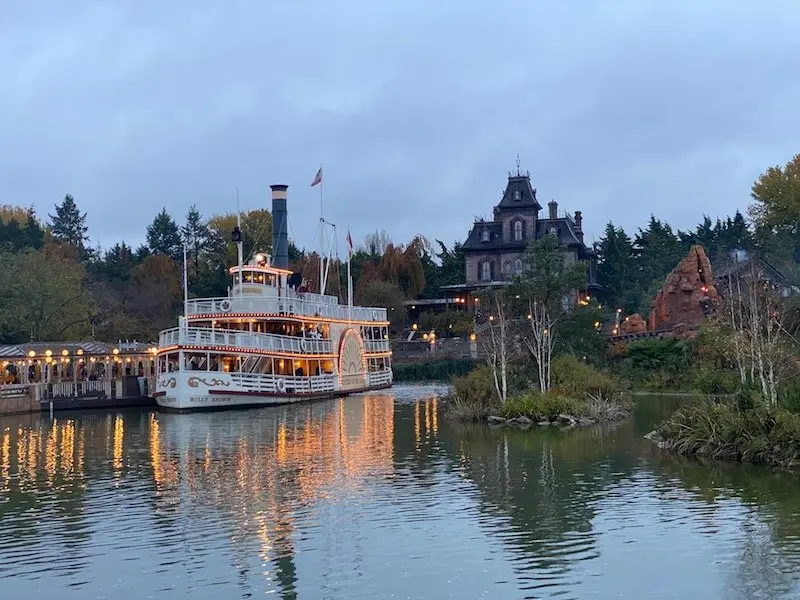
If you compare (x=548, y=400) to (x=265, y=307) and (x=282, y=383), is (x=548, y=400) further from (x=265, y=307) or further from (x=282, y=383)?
(x=265, y=307)

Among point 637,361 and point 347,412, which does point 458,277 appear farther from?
point 347,412

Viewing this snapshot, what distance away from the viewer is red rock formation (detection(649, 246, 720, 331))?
204 ft

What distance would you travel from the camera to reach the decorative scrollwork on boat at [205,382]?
46406mm

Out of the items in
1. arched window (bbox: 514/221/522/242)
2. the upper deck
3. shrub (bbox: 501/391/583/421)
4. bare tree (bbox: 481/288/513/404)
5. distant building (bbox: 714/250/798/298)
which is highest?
arched window (bbox: 514/221/522/242)

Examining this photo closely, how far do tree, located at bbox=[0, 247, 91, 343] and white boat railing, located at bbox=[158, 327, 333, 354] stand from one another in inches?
564

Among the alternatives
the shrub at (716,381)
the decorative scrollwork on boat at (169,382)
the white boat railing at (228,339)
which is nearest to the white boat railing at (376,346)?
the white boat railing at (228,339)

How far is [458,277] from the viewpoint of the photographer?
95.6 m

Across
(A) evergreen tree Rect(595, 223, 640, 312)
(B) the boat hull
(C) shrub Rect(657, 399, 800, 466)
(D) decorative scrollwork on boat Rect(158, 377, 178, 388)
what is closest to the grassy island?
(C) shrub Rect(657, 399, 800, 466)

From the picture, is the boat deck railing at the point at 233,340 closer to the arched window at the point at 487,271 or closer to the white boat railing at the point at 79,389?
the white boat railing at the point at 79,389

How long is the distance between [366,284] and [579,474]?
64.6m

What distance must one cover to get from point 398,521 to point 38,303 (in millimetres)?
47115

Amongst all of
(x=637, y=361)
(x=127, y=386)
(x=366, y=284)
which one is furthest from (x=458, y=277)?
(x=127, y=386)

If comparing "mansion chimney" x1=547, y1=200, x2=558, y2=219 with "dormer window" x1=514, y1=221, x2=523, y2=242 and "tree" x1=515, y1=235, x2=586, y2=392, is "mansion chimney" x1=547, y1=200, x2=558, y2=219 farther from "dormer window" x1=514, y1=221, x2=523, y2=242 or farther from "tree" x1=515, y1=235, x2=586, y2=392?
"tree" x1=515, y1=235, x2=586, y2=392

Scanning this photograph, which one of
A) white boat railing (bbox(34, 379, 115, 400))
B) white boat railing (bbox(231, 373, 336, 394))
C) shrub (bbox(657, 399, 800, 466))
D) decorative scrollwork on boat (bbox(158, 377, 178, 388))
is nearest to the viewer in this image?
shrub (bbox(657, 399, 800, 466))
